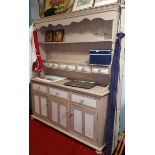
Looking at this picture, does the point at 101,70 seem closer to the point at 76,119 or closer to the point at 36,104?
the point at 76,119

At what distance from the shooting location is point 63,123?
2.48 m

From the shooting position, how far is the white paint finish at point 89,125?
2104 mm

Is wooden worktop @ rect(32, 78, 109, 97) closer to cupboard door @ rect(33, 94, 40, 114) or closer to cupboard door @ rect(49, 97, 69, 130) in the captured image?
cupboard door @ rect(49, 97, 69, 130)

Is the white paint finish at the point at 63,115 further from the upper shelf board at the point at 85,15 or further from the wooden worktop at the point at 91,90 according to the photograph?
the upper shelf board at the point at 85,15

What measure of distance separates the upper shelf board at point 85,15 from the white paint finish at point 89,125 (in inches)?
49.0

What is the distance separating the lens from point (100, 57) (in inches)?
85.4

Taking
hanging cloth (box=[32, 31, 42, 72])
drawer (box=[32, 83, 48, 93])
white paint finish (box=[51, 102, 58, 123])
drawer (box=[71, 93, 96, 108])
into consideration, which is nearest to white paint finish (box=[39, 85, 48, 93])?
drawer (box=[32, 83, 48, 93])

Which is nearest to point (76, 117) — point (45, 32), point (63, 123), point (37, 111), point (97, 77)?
point (63, 123)

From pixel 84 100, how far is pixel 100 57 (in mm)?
598

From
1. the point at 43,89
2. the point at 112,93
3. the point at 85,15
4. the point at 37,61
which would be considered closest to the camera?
the point at 112,93

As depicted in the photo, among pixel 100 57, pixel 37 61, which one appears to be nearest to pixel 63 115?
pixel 100 57

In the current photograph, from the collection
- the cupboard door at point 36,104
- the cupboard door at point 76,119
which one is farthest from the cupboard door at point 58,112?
the cupboard door at point 36,104
